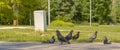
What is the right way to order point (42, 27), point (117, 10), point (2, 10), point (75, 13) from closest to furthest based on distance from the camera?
point (42, 27), point (2, 10), point (117, 10), point (75, 13)

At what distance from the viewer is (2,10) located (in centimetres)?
4631

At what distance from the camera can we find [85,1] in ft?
259

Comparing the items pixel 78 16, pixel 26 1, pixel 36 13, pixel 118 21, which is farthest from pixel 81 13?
pixel 36 13

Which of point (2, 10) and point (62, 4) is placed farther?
point (62, 4)

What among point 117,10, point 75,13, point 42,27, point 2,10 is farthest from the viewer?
point 75,13

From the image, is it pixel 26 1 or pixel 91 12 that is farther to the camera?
pixel 91 12

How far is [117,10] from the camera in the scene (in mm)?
71500

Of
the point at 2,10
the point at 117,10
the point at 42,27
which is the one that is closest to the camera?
the point at 42,27

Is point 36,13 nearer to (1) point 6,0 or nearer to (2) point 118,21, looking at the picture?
(1) point 6,0

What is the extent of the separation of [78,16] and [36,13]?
188 ft

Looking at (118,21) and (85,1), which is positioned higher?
(85,1)

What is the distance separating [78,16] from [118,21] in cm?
954

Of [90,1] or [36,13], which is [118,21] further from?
[36,13]

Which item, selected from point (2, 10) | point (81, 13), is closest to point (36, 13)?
point (2, 10)
